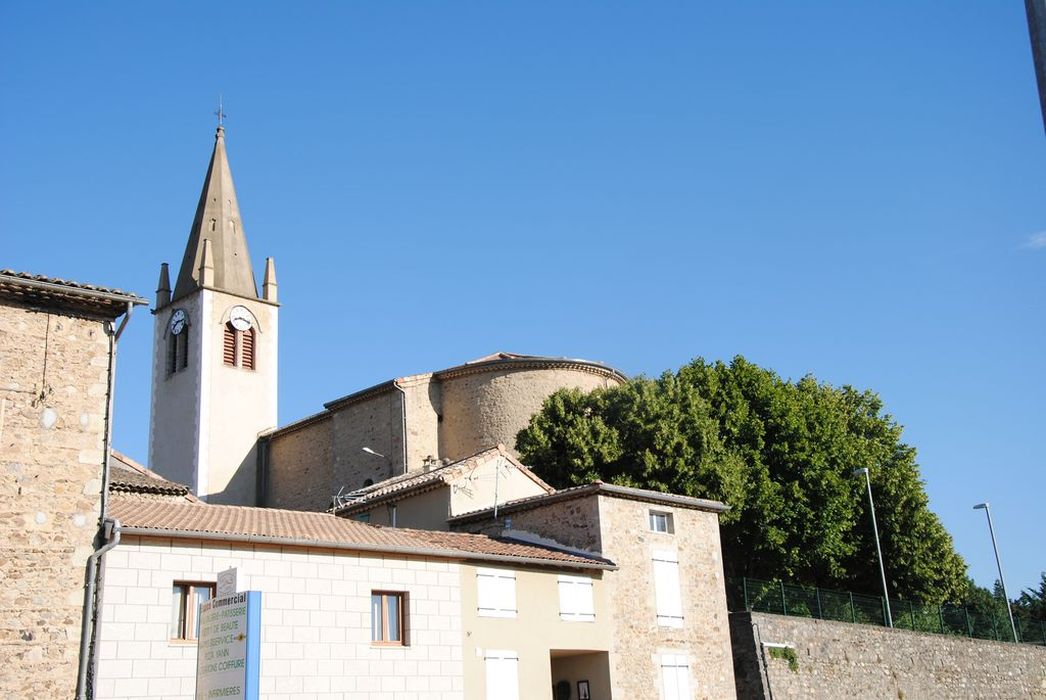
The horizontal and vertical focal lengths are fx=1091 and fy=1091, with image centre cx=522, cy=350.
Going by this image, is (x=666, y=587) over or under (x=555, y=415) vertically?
under

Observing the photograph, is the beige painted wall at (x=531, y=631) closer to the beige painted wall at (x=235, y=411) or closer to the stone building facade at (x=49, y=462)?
the stone building facade at (x=49, y=462)

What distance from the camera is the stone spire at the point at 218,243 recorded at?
174 ft

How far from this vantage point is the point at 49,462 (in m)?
17.1

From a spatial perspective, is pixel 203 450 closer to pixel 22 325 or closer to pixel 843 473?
pixel 843 473

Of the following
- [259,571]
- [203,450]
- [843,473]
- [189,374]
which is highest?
[189,374]

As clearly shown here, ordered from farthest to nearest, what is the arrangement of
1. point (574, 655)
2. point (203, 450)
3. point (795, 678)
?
point (203, 450), point (795, 678), point (574, 655)

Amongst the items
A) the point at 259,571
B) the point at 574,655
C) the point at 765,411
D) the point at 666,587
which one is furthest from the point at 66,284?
the point at 765,411

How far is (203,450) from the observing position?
48.8 meters

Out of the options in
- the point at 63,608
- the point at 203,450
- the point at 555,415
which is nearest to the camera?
the point at 63,608

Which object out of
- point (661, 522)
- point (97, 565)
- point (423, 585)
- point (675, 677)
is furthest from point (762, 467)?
point (97, 565)

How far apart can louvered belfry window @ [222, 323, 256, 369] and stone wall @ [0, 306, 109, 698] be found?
1359 inches

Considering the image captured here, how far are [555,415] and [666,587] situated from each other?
1252 centimetres

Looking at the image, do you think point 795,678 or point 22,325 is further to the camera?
point 795,678

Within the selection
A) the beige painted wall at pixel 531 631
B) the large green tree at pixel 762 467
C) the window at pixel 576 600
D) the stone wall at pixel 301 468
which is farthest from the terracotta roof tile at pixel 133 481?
the stone wall at pixel 301 468
